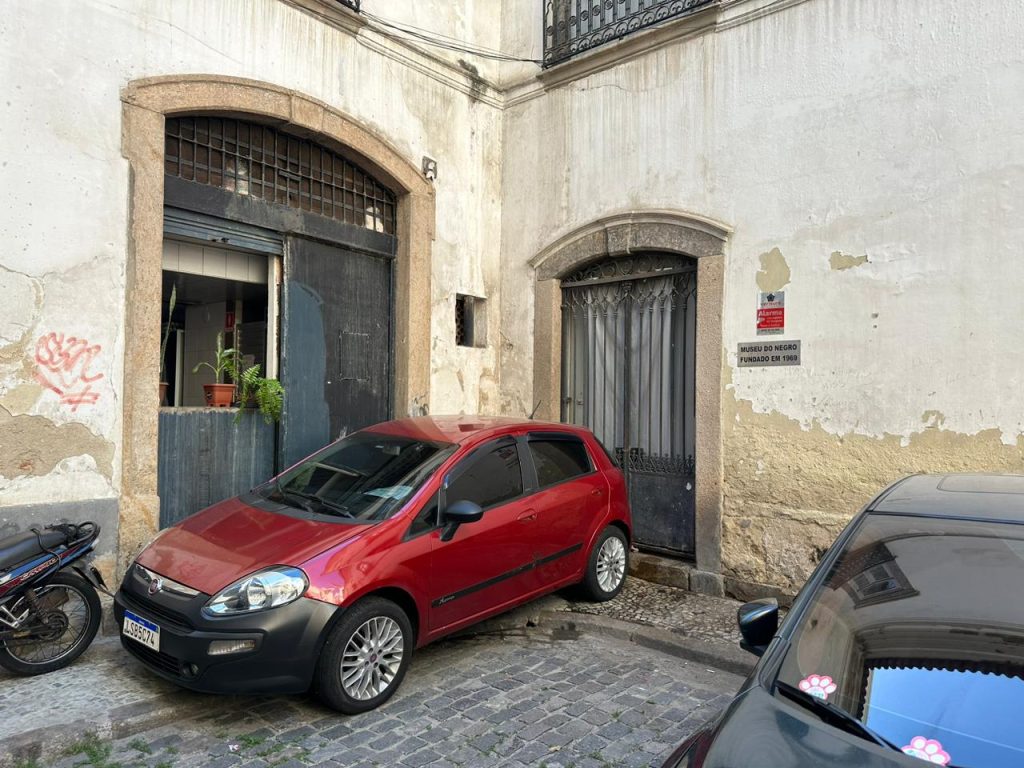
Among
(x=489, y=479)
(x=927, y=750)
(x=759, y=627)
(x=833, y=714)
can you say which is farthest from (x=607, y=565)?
(x=927, y=750)

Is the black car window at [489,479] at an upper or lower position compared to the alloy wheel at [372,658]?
upper

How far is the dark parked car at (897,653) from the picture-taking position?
1862 millimetres

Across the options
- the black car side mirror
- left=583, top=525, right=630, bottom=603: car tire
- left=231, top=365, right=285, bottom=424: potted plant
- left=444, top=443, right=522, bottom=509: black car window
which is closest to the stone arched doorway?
left=583, top=525, right=630, bottom=603: car tire

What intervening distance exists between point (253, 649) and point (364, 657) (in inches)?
24.0

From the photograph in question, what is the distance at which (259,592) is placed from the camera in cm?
377

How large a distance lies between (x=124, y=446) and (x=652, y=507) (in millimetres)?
4810

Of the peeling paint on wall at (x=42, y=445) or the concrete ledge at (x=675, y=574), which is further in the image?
the concrete ledge at (x=675, y=574)

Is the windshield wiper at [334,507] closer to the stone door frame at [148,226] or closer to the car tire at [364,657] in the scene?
the car tire at [364,657]

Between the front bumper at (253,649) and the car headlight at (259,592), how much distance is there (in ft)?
0.13

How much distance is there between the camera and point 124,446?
554cm

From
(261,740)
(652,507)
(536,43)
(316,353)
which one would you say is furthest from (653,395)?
(261,740)

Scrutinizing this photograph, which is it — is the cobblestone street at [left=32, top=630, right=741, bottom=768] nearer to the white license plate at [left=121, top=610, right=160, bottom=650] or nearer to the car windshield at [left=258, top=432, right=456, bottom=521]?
the white license plate at [left=121, top=610, right=160, bottom=650]

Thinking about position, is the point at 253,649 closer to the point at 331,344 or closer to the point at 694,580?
the point at 331,344

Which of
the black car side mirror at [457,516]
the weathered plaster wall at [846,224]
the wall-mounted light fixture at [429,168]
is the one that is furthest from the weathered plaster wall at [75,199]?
the weathered plaster wall at [846,224]
